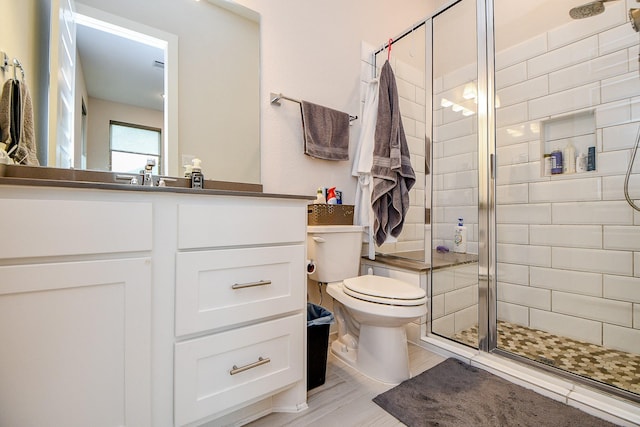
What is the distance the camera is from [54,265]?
2.17 feet

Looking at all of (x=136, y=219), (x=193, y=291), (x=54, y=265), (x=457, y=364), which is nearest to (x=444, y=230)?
(x=457, y=364)

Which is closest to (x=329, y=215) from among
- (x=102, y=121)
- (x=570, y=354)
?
(x=102, y=121)

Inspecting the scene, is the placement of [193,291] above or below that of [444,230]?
below

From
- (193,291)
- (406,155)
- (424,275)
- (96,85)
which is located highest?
(96,85)

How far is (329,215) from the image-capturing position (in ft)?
5.38

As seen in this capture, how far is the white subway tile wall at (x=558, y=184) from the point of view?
1.51 metres

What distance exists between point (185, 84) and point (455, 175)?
1.72 metres

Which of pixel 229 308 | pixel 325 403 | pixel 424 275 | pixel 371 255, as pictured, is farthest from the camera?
pixel 371 255

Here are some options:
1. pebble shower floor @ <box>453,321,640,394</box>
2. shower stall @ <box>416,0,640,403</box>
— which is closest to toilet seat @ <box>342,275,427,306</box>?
shower stall @ <box>416,0,640,403</box>

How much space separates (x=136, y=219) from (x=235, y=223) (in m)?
0.27

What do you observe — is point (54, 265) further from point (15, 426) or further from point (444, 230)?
point (444, 230)

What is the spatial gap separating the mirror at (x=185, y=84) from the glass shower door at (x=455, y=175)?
1217 millimetres

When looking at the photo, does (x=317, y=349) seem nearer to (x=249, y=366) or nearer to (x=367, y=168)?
(x=249, y=366)

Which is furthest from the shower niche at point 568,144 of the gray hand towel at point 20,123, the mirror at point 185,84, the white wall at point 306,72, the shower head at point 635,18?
the gray hand towel at point 20,123
